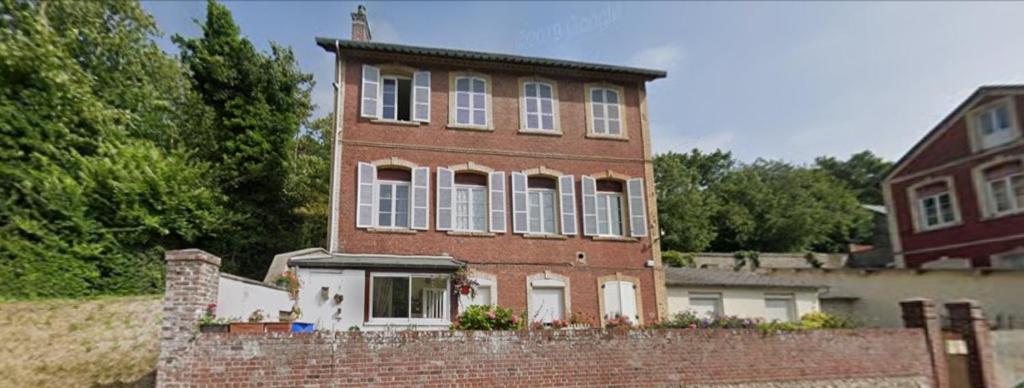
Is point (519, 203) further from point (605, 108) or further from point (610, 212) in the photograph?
point (605, 108)

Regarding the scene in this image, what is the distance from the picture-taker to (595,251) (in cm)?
1391

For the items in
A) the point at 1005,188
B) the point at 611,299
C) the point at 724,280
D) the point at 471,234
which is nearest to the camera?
the point at 471,234

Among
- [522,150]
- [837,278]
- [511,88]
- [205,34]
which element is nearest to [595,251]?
→ [522,150]

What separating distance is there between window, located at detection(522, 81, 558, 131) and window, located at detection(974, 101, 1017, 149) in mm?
15671

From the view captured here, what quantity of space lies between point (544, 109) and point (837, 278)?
36.8 ft

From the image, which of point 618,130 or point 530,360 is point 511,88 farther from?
point 530,360

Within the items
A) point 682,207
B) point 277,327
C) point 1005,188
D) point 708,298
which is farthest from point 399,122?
point 1005,188

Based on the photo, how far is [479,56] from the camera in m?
14.1

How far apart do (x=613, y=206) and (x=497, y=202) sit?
3089mm

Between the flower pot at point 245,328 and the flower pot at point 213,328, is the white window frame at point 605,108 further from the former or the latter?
the flower pot at point 213,328

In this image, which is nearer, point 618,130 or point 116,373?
point 116,373

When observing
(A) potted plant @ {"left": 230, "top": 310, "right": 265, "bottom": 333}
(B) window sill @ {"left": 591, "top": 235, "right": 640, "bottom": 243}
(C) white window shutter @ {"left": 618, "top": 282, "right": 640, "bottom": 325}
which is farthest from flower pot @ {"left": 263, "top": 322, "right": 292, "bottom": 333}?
(C) white window shutter @ {"left": 618, "top": 282, "right": 640, "bottom": 325}

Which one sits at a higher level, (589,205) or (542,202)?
(542,202)

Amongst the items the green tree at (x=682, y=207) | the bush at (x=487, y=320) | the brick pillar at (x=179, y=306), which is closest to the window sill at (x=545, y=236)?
the bush at (x=487, y=320)
